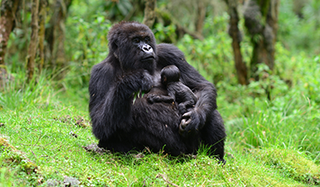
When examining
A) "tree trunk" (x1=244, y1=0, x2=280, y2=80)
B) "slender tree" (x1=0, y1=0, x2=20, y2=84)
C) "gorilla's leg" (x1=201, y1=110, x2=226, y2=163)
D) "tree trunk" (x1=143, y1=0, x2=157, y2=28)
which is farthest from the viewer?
"tree trunk" (x1=244, y1=0, x2=280, y2=80)

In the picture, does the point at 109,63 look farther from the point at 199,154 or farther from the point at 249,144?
the point at 249,144

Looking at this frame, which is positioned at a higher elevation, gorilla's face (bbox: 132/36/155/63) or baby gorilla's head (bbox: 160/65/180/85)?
gorilla's face (bbox: 132/36/155/63)

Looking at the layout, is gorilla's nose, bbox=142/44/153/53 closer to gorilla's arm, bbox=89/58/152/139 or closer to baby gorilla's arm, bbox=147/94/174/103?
gorilla's arm, bbox=89/58/152/139

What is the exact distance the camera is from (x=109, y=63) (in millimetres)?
3303

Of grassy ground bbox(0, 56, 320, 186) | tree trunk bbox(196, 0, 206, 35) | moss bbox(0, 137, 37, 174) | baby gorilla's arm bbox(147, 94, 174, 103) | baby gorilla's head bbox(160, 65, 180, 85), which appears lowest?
grassy ground bbox(0, 56, 320, 186)

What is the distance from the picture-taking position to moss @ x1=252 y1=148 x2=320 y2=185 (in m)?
3.55

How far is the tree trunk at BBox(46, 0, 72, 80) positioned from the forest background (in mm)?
22

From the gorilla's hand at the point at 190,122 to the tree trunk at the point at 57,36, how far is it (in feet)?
13.8

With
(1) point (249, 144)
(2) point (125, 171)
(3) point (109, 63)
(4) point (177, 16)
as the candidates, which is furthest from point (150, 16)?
(4) point (177, 16)

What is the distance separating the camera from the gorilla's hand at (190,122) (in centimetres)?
306

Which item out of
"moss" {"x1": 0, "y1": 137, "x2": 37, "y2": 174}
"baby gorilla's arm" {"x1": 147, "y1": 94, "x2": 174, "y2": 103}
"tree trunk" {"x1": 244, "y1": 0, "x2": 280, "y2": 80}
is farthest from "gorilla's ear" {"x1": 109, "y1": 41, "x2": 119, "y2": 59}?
"tree trunk" {"x1": 244, "y1": 0, "x2": 280, "y2": 80}

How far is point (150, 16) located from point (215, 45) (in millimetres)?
3081

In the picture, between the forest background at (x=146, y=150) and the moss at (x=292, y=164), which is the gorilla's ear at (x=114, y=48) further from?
the moss at (x=292, y=164)

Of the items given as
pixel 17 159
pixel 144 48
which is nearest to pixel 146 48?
pixel 144 48
